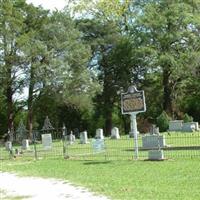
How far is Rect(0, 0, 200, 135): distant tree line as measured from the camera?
51.8 metres

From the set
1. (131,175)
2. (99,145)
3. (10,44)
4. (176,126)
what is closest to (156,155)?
(131,175)

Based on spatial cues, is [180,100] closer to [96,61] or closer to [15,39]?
[96,61]

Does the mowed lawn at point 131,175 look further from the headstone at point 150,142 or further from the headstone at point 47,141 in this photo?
the headstone at point 47,141

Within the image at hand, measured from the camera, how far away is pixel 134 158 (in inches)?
841

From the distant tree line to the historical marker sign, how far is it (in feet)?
95.2

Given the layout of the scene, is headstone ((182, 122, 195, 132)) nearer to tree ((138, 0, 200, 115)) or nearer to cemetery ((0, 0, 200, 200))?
cemetery ((0, 0, 200, 200))

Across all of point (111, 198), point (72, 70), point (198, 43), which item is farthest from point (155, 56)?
point (111, 198)

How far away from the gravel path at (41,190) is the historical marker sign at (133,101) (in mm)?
6152

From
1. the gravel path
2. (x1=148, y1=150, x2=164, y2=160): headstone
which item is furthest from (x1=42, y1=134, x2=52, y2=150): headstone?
the gravel path

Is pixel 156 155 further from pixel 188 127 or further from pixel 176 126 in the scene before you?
pixel 176 126

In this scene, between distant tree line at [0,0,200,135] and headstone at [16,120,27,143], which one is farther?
distant tree line at [0,0,200,135]

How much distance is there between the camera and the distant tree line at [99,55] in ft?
170

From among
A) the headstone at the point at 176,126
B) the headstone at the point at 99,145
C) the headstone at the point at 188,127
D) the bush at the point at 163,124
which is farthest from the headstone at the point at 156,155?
the bush at the point at 163,124

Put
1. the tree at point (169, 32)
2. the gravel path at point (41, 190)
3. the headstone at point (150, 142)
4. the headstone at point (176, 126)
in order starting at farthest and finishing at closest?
1. the tree at point (169, 32)
2. the headstone at point (176, 126)
3. the headstone at point (150, 142)
4. the gravel path at point (41, 190)
